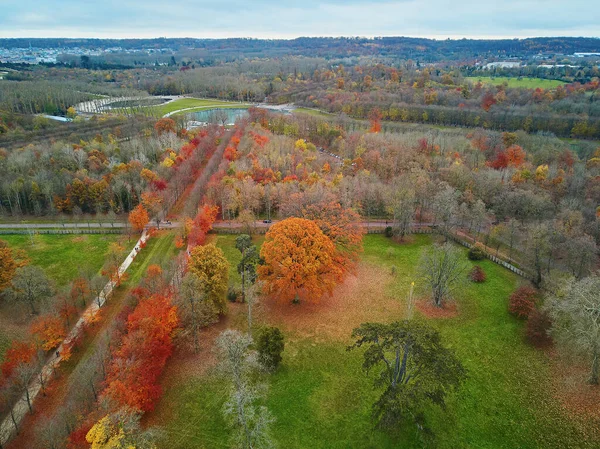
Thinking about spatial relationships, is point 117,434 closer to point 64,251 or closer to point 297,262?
point 297,262

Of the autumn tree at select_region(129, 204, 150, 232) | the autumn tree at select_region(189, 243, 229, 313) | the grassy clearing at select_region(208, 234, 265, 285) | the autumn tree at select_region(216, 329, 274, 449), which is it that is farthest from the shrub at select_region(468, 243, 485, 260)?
the autumn tree at select_region(129, 204, 150, 232)

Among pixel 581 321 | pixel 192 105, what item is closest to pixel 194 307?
pixel 581 321

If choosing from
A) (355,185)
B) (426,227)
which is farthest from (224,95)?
(426,227)

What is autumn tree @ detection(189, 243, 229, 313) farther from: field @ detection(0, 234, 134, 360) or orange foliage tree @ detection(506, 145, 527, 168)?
orange foliage tree @ detection(506, 145, 527, 168)

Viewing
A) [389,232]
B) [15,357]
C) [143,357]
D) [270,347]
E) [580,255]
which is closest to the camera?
[143,357]

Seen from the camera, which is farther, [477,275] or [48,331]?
[477,275]
